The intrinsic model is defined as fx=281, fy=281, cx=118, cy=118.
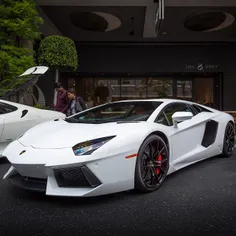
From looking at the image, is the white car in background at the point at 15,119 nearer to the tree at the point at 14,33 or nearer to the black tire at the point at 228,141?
the tree at the point at 14,33

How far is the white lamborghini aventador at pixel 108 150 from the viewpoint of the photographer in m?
2.65

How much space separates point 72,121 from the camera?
3752 mm

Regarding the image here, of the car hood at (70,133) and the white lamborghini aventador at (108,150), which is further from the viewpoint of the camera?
the car hood at (70,133)

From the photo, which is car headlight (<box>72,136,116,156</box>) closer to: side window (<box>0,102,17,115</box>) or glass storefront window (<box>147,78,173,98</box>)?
side window (<box>0,102,17,115</box>)

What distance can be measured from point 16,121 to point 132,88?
12.3 m

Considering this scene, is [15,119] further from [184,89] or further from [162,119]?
[184,89]

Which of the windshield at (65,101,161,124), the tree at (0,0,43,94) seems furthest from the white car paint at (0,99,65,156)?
the tree at (0,0,43,94)

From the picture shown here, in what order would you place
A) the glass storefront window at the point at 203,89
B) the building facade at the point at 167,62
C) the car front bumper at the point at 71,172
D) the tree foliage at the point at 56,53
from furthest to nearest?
the glass storefront window at the point at 203,89
the building facade at the point at 167,62
the tree foliage at the point at 56,53
the car front bumper at the point at 71,172

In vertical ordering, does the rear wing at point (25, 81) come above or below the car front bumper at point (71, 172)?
above

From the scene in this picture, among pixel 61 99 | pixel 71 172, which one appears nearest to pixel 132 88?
pixel 61 99

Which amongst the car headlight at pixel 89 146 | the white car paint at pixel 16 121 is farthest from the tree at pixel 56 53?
the car headlight at pixel 89 146

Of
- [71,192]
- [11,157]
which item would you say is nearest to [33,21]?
[11,157]

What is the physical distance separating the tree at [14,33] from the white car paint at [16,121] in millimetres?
2941

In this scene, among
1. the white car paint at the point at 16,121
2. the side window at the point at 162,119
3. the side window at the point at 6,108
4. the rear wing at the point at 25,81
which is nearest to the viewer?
the side window at the point at 162,119
